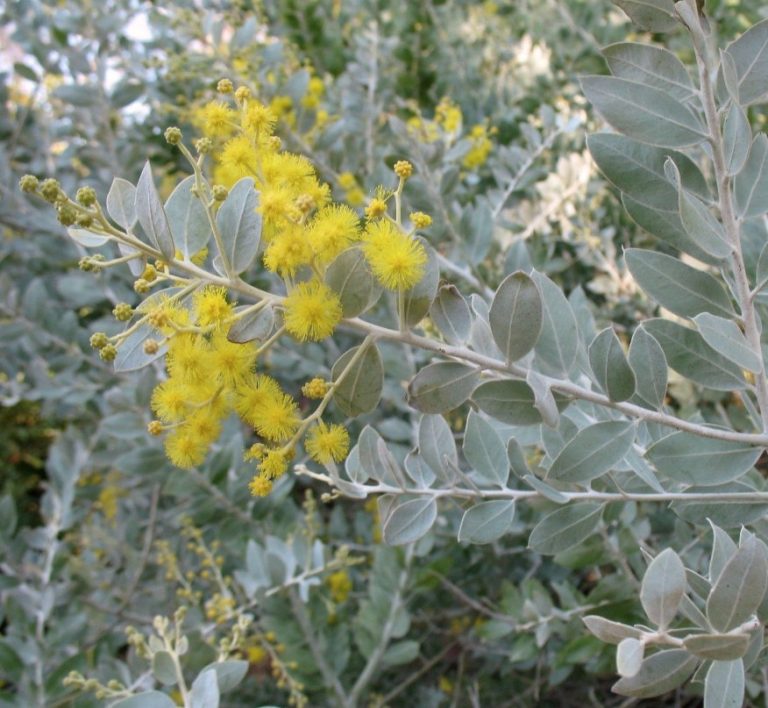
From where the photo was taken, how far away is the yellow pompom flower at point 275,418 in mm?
1065

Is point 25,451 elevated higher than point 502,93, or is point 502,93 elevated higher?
point 502,93

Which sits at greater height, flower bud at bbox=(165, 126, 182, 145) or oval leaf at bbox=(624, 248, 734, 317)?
flower bud at bbox=(165, 126, 182, 145)

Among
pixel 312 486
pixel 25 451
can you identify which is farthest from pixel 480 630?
pixel 25 451

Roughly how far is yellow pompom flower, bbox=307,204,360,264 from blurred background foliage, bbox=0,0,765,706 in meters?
0.64

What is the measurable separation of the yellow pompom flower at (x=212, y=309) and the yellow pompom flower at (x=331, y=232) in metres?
0.13

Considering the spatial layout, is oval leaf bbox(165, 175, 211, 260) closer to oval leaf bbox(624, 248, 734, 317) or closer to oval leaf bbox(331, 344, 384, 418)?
oval leaf bbox(331, 344, 384, 418)

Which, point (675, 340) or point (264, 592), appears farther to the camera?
point (264, 592)

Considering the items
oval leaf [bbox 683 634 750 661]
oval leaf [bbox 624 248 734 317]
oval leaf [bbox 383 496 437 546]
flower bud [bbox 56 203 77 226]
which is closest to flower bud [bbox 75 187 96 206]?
flower bud [bbox 56 203 77 226]

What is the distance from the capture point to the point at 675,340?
48.7 inches

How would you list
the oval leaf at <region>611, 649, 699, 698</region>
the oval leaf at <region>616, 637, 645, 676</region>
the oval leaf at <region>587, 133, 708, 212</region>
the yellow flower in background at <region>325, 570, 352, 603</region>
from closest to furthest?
the oval leaf at <region>616, 637, 645, 676</region> < the oval leaf at <region>611, 649, 699, 698</region> < the oval leaf at <region>587, 133, 708, 212</region> < the yellow flower in background at <region>325, 570, 352, 603</region>

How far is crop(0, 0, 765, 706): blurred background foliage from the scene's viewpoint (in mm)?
2150

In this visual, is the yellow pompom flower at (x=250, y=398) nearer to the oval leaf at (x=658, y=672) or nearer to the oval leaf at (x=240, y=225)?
the oval leaf at (x=240, y=225)

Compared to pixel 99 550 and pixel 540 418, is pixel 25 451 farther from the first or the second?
pixel 540 418

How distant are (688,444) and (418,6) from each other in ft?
8.53
